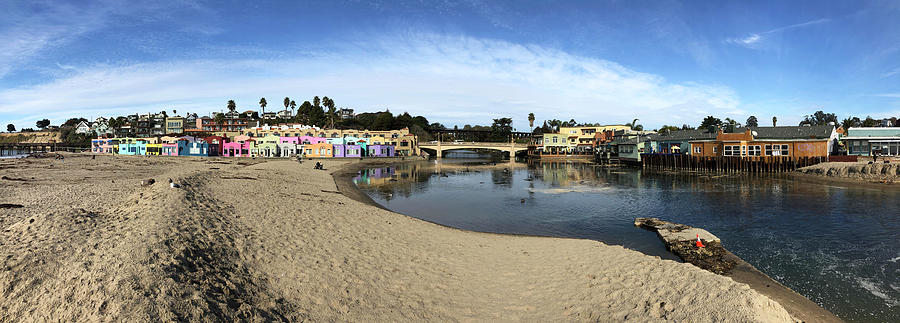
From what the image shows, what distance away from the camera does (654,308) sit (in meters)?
8.73

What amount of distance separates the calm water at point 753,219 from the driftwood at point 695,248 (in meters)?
0.66

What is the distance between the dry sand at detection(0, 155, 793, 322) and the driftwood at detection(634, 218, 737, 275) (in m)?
2.86

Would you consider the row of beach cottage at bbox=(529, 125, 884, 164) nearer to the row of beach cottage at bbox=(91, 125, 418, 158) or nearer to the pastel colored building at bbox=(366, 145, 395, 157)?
the pastel colored building at bbox=(366, 145, 395, 157)

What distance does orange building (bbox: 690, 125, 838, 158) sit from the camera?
57062 mm

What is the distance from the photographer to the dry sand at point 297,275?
6828 mm

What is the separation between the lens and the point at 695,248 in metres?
15.6

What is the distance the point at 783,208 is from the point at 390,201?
96.6 ft

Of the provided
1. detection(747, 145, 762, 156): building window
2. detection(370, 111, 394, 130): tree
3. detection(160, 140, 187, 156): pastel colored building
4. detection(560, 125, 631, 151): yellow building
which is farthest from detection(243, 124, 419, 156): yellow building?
detection(747, 145, 762, 156): building window

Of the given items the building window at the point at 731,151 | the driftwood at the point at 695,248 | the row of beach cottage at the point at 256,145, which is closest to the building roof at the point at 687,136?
the building window at the point at 731,151

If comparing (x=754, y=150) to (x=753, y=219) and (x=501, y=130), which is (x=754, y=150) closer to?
(x=753, y=219)

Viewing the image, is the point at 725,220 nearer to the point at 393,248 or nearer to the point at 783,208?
the point at 783,208

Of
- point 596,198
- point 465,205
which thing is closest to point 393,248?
point 465,205

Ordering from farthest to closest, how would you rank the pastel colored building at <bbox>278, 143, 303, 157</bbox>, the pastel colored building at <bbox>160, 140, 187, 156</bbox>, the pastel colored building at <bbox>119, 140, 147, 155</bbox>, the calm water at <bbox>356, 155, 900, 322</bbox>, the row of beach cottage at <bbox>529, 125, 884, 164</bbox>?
the pastel colored building at <bbox>278, 143, 303, 157</bbox>
the pastel colored building at <bbox>119, 140, 147, 155</bbox>
the pastel colored building at <bbox>160, 140, 187, 156</bbox>
the row of beach cottage at <bbox>529, 125, 884, 164</bbox>
the calm water at <bbox>356, 155, 900, 322</bbox>

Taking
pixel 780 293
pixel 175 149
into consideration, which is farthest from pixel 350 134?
pixel 780 293
